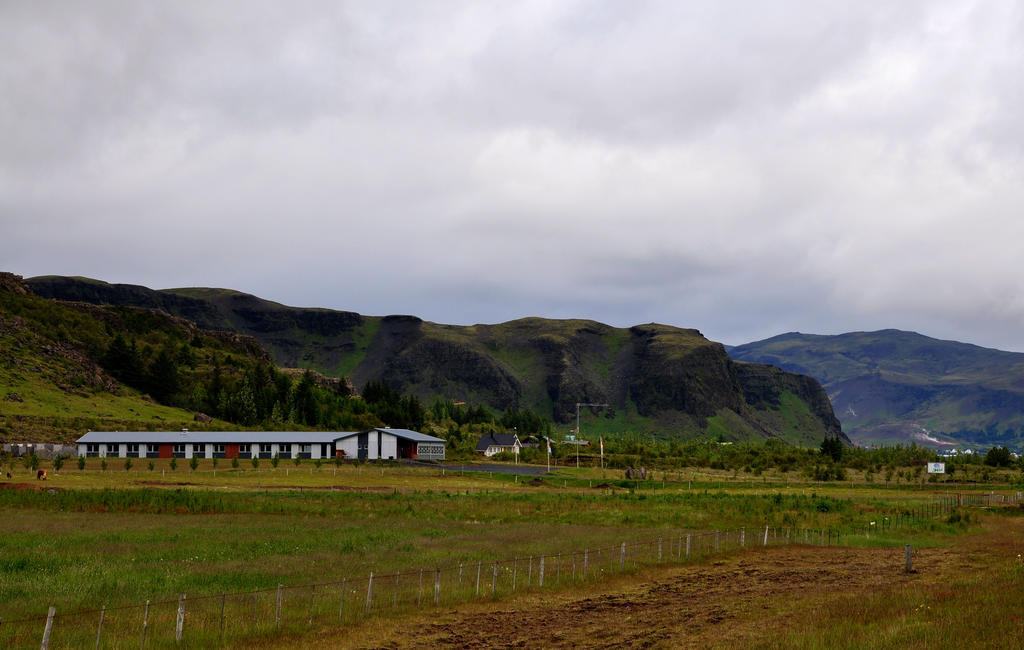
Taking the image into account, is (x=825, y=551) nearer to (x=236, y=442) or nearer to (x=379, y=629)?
(x=379, y=629)

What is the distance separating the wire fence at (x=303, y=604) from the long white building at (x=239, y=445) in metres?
91.4

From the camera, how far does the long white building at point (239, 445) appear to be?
402 feet

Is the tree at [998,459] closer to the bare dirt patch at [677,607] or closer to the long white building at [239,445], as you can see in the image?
the long white building at [239,445]

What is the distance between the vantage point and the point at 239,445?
419 ft

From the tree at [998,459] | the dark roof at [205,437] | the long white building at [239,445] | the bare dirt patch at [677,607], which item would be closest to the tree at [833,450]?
the tree at [998,459]

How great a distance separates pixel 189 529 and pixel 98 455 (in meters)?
88.0

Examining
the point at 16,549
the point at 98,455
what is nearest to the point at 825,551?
the point at 16,549

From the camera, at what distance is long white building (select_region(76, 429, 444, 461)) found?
402 ft

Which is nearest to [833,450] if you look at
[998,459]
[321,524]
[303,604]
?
[998,459]

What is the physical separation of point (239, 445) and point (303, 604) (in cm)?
10875

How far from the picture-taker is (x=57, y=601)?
25375mm

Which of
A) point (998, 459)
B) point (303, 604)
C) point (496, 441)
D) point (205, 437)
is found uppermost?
point (303, 604)

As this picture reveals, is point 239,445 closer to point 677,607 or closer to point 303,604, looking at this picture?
point 303,604

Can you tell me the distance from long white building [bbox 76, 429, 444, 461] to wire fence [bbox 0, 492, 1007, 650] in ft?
300
